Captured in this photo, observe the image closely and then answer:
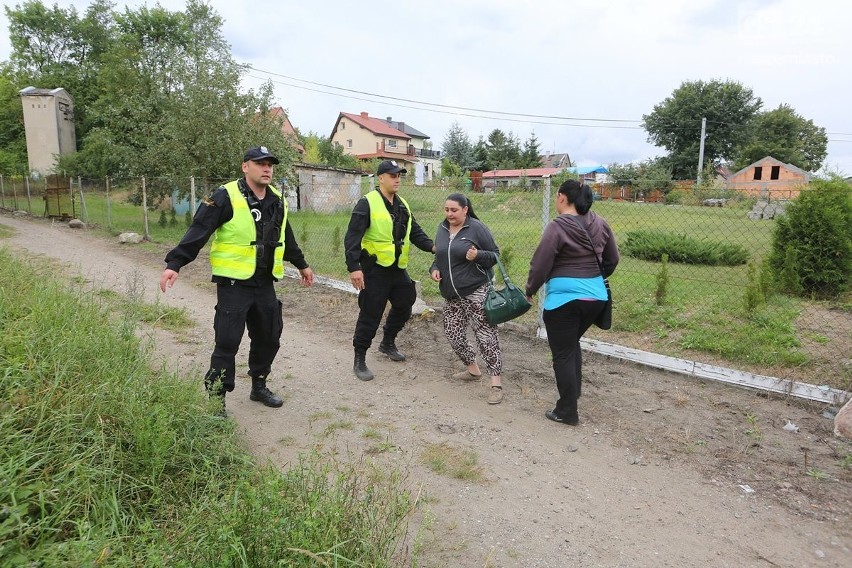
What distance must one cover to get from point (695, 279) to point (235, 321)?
224 inches

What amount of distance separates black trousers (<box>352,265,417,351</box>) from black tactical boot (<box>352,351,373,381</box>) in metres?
0.06

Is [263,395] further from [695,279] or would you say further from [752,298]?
[695,279]

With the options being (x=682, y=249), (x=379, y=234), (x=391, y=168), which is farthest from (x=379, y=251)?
(x=682, y=249)

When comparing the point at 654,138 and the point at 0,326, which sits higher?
the point at 654,138

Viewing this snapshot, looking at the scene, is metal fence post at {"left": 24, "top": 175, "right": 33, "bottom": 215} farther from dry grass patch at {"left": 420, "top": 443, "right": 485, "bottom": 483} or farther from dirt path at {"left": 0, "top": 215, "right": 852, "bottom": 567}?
dry grass patch at {"left": 420, "top": 443, "right": 485, "bottom": 483}

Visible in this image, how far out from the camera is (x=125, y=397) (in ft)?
9.16

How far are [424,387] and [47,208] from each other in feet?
63.9

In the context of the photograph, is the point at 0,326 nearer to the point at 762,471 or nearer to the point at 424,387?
the point at 424,387

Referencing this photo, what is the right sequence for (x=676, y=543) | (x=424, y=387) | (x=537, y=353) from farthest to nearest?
1. (x=537, y=353)
2. (x=424, y=387)
3. (x=676, y=543)

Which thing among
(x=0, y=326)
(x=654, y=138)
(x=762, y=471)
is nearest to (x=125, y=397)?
(x=0, y=326)

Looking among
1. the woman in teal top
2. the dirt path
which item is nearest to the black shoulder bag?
the woman in teal top

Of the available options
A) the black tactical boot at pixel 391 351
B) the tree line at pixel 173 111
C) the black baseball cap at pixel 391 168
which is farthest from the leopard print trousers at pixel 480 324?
the tree line at pixel 173 111

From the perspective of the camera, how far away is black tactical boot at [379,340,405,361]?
202 inches

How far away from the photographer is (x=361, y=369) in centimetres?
471
